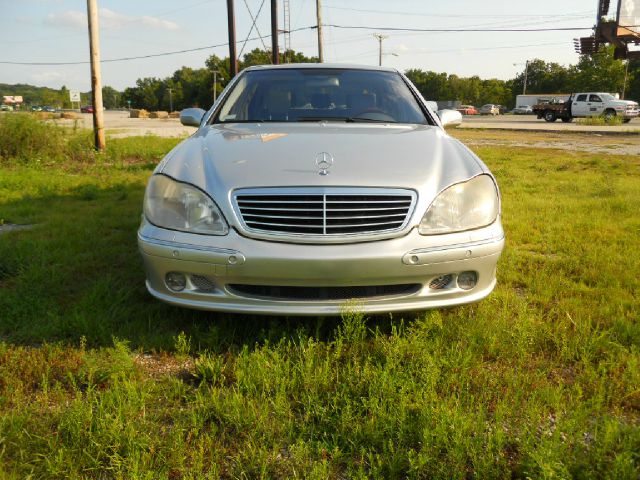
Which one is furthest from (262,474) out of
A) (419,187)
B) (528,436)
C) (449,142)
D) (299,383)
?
(449,142)

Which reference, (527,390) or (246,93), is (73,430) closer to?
(527,390)

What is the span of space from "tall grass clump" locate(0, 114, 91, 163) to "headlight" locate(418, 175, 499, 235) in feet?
27.6

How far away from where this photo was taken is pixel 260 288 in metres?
2.33

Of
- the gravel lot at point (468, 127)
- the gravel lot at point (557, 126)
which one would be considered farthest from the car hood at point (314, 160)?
the gravel lot at point (557, 126)

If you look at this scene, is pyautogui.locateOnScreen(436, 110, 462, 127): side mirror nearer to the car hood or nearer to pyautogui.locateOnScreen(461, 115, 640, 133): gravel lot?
the car hood

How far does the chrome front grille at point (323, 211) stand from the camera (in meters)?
2.26

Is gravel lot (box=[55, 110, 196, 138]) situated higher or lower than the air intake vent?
higher

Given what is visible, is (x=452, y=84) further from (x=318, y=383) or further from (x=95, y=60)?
(x=318, y=383)

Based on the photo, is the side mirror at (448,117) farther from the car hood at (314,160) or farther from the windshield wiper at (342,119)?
the car hood at (314,160)

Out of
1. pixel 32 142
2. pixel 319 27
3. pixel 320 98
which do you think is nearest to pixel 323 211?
pixel 320 98

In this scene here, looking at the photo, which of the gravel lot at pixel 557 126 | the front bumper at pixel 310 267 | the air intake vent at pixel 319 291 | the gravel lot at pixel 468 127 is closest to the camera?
the front bumper at pixel 310 267

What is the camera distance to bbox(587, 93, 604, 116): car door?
31094mm

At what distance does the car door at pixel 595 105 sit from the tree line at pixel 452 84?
40.1 meters

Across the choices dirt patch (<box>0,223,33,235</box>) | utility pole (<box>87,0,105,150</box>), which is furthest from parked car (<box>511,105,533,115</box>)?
dirt patch (<box>0,223,33,235</box>)
